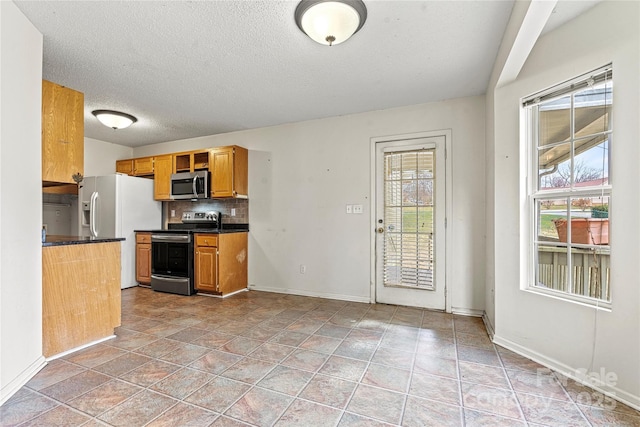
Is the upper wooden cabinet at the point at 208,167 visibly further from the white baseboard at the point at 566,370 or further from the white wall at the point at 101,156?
the white baseboard at the point at 566,370

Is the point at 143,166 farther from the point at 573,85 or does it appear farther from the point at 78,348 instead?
the point at 573,85

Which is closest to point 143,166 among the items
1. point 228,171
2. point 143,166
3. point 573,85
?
point 143,166

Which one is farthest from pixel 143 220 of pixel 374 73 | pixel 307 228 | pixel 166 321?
pixel 374 73

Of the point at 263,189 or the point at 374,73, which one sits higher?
the point at 374,73

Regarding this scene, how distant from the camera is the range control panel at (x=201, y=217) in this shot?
184 inches

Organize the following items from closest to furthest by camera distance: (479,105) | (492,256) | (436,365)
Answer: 1. (436,365)
2. (492,256)
3. (479,105)

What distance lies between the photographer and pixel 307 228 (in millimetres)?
4176

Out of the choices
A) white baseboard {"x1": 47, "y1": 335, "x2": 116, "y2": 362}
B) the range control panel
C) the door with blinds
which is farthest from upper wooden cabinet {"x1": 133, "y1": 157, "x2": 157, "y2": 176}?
the door with blinds

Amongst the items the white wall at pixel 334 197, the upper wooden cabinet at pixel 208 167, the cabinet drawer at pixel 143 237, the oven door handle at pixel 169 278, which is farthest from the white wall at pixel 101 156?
the oven door handle at pixel 169 278

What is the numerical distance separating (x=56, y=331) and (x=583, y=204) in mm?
3824

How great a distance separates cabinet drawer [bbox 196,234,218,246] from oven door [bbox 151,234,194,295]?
0.12m

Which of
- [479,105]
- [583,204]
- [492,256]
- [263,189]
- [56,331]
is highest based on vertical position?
[479,105]

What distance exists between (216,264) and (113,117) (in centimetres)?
217

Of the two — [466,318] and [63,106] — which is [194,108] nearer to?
[63,106]
